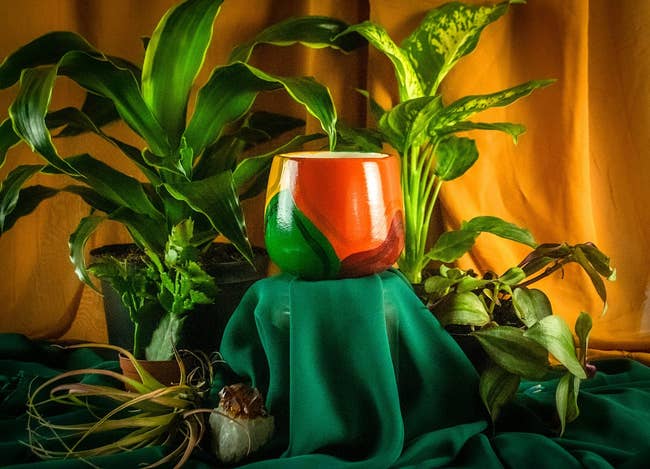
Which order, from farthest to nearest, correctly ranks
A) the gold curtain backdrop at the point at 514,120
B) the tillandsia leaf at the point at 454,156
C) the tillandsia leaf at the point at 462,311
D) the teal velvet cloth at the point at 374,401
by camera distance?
the gold curtain backdrop at the point at 514,120, the tillandsia leaf at the point at 454,156, the tillandsia leaf at the point at 462,311, the teal velvet cloth at the point at 374,401

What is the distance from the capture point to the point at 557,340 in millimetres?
970

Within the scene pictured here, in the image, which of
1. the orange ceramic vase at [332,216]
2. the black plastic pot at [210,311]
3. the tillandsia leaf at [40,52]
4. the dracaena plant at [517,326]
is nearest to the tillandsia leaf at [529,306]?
the dracaena plant at [517,326]

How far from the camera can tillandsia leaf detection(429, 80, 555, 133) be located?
1.13 meters

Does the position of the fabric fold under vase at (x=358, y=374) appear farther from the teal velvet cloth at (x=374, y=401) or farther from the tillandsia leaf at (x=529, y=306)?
the tillandsia leaf at (x=529, y=306)

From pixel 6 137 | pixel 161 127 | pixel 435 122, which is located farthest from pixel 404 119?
pixel 6 137

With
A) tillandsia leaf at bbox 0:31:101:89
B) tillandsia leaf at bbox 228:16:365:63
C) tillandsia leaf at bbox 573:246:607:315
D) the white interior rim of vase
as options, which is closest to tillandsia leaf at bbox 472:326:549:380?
tillandsia leaf at bbox 573:246:607:315

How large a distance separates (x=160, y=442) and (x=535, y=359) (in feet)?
1.75

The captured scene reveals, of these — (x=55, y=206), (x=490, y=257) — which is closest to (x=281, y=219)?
(x=490, y=257)

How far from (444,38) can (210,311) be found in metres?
0.62

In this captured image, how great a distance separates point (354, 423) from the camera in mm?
981

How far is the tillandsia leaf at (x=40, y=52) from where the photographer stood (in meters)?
1.22

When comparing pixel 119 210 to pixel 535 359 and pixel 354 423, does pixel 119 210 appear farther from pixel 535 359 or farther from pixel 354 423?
pixel 535 359

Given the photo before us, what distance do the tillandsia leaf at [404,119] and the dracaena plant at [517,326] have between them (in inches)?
9.4

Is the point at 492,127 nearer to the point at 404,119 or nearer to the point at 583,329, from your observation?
the point at 404,119
